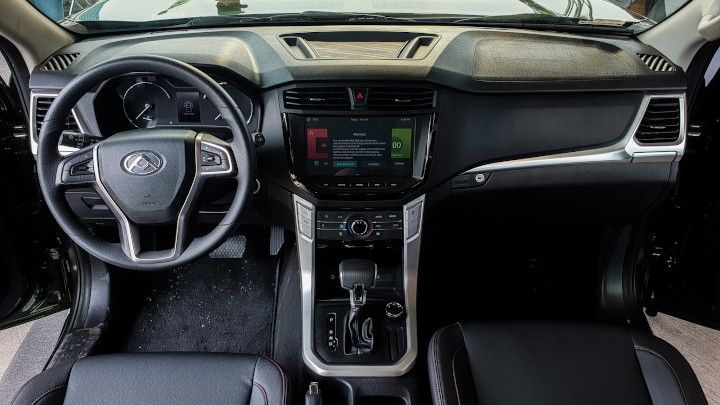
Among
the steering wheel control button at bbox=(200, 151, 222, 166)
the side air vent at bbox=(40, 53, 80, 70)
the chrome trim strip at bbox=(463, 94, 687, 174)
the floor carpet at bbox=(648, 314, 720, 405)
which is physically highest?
the side air vent at bbox=(40, 53, 80, 70)

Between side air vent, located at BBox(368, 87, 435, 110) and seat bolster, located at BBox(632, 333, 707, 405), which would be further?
side air vent, located at BBox(368, 87, 435, 110)

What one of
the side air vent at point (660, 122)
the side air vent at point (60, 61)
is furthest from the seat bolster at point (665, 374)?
the side air vent at point (60, 61)

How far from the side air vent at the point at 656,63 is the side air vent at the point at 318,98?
821 mm

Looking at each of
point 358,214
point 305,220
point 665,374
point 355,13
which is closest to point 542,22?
point 355,13

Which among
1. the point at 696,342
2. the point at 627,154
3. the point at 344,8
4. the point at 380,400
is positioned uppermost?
the point at 344,8

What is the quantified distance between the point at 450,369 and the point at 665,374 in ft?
1.64

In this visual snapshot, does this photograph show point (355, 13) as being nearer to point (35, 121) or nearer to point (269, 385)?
point (35, 121)

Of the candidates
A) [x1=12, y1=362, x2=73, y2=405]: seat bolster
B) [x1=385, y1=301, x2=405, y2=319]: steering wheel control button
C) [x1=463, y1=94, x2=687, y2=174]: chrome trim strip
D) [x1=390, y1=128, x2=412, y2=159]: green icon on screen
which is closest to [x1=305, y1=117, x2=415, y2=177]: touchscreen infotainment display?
[x1=390, y1=128, x2=412, y2=159]: green icon on screen

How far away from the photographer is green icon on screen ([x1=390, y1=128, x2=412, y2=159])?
1.66m

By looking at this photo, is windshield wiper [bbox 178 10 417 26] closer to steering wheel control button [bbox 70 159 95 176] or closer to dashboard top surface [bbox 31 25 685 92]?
dashboard top surface [bbox 31 25 685 92]

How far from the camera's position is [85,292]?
7.14 feet

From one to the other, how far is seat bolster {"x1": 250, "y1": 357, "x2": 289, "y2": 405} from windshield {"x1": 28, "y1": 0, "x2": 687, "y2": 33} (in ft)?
3.30

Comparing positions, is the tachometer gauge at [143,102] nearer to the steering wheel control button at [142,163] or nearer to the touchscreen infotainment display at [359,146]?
the steering wheel control button at [142,163]

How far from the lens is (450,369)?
4.85ft
